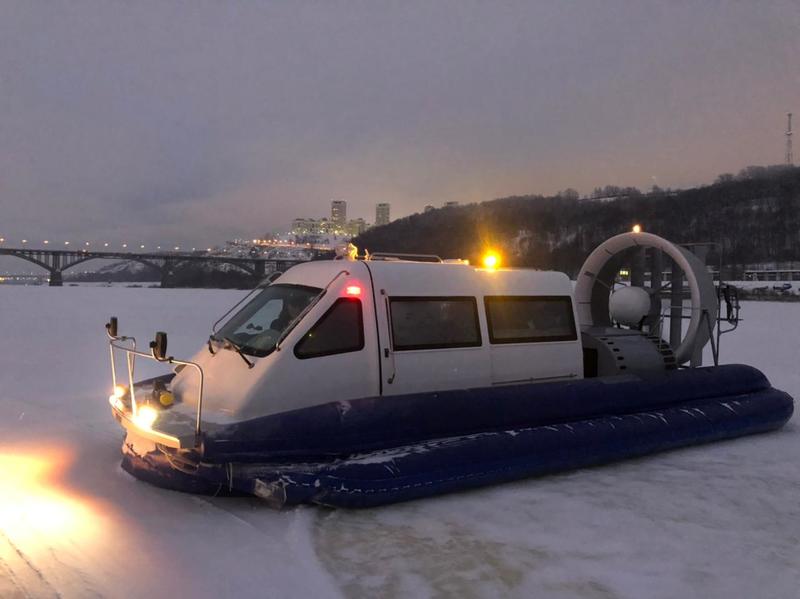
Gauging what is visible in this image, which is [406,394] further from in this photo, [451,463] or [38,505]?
[38,505]

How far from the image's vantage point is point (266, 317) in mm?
5355

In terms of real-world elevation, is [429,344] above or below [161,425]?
above

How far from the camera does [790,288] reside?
36531 millimetres

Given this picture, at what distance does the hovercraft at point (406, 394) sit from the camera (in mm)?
4258

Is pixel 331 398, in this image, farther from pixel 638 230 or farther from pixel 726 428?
pixel 638 230

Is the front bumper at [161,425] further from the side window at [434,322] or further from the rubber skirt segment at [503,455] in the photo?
the side window at [434,322]

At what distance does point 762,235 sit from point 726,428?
78.9m

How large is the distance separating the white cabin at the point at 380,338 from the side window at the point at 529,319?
0.04ft

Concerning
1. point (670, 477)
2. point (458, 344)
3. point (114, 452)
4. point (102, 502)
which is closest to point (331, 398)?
point (458, 344)

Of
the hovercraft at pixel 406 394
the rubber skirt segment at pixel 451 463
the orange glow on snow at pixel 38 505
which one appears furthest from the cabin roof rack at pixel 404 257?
the orange glow on snow at pixel 38 505

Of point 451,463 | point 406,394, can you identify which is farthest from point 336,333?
point 451,463

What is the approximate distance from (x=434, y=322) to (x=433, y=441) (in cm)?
112

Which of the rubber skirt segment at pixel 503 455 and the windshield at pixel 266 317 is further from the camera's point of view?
the windshield at pixel 266 317

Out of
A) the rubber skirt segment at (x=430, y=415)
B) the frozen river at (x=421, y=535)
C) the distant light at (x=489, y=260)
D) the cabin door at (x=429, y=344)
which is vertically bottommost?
the frozen river at (x=421, y=535)
